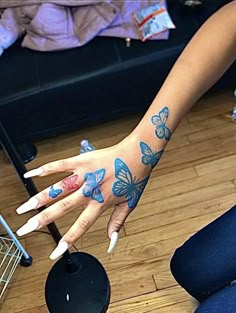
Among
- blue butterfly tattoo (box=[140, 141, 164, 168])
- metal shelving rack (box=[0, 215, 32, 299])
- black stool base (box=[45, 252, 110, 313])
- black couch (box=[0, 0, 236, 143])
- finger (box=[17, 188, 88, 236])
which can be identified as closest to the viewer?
finger (box=[17, 188, 88, 236])

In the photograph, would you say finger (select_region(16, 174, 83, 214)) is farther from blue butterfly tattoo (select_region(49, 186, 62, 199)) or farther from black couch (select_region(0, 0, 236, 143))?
black couch (select_region(0, 0, 236, 143))

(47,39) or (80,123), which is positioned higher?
(47,39)

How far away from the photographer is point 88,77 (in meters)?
1.64

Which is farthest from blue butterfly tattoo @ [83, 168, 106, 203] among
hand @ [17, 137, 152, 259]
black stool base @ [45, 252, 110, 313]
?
black stool base @ [45, 252, 110, 313]

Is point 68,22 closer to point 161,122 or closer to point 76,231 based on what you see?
point 161,122

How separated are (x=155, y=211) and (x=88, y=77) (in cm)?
53

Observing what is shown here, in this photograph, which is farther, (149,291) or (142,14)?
(142,14)

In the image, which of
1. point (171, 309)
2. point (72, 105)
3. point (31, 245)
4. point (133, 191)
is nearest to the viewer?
point (133, 191)

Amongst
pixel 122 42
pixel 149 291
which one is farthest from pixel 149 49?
pixel 149 291

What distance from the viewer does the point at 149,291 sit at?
1396 mm

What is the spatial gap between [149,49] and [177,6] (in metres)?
0.26

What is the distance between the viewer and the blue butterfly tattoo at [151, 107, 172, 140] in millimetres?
864

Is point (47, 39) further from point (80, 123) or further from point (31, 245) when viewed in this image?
point (31, 245)

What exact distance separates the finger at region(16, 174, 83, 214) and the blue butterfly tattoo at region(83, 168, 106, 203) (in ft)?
0.04
